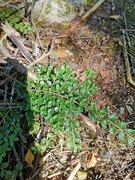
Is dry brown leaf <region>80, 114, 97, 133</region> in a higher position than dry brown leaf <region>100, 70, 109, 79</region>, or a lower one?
lower

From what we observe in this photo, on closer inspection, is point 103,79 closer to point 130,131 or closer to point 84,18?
point 130,131

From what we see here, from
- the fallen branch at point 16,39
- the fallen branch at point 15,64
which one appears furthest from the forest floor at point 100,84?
the fallen branch at point 15,64

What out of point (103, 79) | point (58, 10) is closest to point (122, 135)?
point (103, 79)

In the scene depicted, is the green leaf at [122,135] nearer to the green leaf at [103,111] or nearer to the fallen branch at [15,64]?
the green leaf at [103,111]

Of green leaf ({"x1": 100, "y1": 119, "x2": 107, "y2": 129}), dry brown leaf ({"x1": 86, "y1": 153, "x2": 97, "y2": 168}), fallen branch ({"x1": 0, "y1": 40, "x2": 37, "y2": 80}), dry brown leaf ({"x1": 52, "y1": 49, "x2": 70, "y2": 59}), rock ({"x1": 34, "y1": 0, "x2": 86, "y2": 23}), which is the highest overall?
rock ({"x1": 34, "y1": 0, "x2": 86, "y2": 23})

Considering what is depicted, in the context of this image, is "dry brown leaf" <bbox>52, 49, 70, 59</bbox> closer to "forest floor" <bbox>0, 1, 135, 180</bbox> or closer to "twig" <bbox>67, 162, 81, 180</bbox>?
"forest floor" <bbox>0, 1, 135, 180</bbox>

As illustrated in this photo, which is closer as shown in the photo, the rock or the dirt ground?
the dirt ground

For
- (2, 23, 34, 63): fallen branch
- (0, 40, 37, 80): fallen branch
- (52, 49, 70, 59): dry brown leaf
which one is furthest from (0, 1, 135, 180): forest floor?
(0, 40, 37, 80): fallen branch
